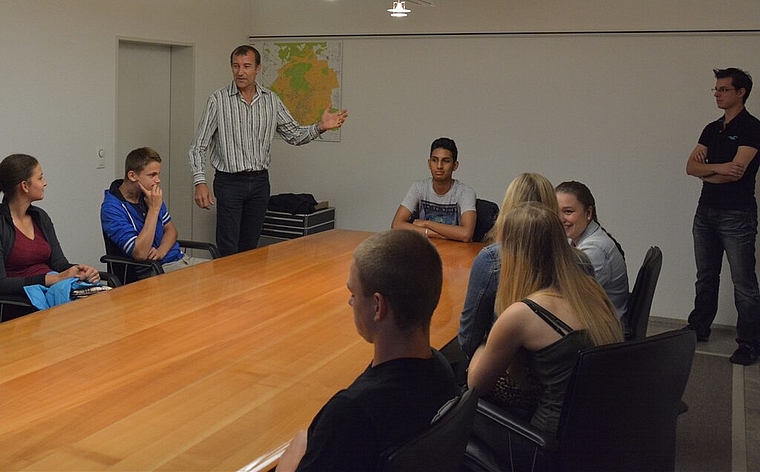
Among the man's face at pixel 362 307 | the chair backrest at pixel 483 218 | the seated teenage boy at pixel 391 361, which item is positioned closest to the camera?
the seated teenage boy at pixel 391 361

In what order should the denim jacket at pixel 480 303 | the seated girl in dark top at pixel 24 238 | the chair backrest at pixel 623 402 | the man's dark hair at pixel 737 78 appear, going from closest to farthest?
1. the chair backrest at pixel 623 402
2. the denim jacket at pixel 480 303
3. the seated girl in dark top at pixel 24 238
4. the man's dark hair at pixel 737 78

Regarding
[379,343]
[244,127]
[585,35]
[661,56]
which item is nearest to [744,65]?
[661,56]

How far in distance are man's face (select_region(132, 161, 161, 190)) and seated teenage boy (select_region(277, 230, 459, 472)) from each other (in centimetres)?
263

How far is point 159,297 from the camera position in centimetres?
325

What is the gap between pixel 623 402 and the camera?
7.09ft

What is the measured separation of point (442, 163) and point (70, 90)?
8.16ft

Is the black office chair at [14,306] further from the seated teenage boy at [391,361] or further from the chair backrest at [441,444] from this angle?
the chair backrest at [441,444]

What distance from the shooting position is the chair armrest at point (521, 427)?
225 cm

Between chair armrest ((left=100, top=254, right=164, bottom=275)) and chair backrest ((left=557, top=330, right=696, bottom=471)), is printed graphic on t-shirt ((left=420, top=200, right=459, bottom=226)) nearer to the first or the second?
chair armrest ((left=100, top=254, right=164, bottom=275))

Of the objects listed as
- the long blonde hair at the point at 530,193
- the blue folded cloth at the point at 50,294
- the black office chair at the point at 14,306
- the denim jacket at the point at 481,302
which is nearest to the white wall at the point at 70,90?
the black office chair at the point at 14,306

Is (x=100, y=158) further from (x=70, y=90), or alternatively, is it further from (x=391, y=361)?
(x=391, y=361)

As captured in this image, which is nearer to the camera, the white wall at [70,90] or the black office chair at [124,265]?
the black office chair at [124,265]

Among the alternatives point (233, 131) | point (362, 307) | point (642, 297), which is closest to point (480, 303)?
point (642, 297)

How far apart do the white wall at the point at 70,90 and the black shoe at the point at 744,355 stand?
4195mm
